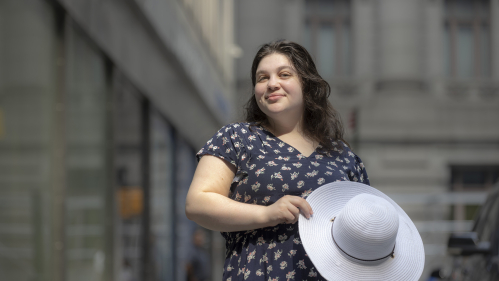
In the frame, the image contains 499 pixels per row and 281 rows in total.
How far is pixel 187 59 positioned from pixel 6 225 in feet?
21.2

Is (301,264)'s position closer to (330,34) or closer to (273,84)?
(273,84)

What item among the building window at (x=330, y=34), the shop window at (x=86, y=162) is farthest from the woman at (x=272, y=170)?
the building window at (x=330, y=34)

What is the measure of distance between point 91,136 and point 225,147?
3.77 meters

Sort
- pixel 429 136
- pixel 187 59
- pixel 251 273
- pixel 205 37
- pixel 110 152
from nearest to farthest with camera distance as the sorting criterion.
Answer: pixel 251 273 < pixel 110 152 < pixel 187 59 < pixel 205 37 < pixel 429 136

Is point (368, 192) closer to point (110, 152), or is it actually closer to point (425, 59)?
point (110, 152)

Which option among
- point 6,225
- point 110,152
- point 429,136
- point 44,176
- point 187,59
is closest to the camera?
point 6,225

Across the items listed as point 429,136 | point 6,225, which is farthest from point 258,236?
point 429,136

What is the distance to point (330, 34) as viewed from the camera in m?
21.5

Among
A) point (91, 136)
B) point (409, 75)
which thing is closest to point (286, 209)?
point (91, 136)

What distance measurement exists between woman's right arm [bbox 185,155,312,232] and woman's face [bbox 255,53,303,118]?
12.8 inches

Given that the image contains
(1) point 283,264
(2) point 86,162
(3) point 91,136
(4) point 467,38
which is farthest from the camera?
(4) point 467,38

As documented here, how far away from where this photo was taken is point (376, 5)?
20.9 meters

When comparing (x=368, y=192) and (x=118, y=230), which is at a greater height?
(x=368, y=192)

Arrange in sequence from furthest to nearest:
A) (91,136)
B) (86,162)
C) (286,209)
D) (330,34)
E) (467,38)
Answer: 1. (330,34)
2. (467,38)
3. (91,136)
4. (86,162)
5. (286,209)
